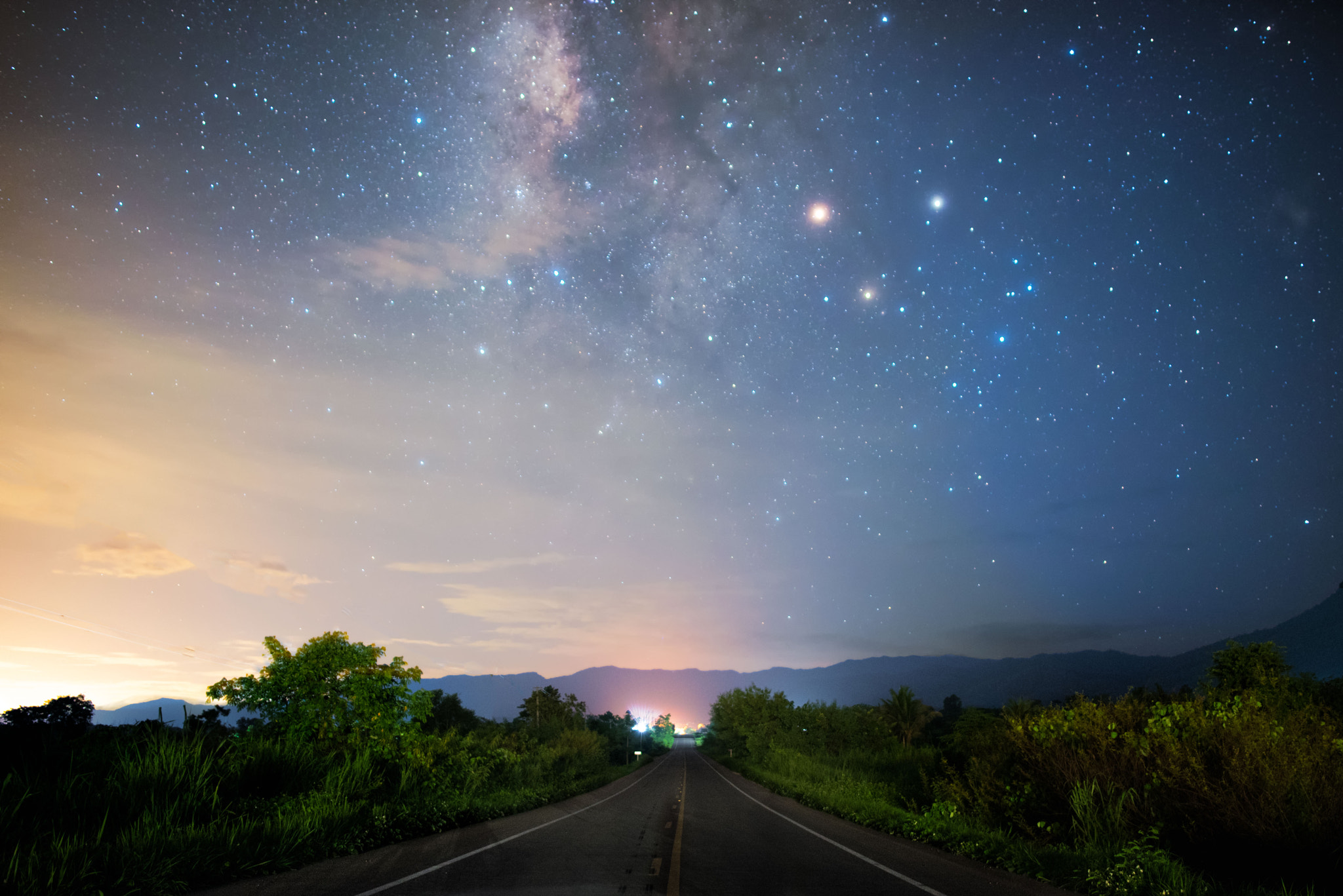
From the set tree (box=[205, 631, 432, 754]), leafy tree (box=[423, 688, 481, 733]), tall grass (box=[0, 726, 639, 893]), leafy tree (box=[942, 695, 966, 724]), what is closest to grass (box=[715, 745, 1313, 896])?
tall grass (box=[0, 726, 639, 893])

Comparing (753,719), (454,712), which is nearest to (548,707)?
(454,712)

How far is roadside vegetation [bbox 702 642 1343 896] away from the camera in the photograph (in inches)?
320

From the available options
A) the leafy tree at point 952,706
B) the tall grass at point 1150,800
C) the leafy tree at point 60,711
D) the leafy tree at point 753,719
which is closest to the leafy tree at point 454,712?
the leafy tree at point 753,719

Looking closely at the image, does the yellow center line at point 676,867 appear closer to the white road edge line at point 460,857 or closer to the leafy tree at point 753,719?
the white road edge line at point 460,857

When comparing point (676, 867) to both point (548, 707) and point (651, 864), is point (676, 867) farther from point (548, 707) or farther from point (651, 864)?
point (548, 707)

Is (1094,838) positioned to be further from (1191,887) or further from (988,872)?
(1191,887)

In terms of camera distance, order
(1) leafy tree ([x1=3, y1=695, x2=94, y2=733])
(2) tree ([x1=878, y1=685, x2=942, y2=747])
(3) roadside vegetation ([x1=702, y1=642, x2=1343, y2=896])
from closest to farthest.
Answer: (3) roadside vegetation ([x1=702, y1=642, x2=1343, y2=896]) < (1) leafy tree ([x1=3, y1=695, x2=94, y2=733]) < (2) tree ([x1=878, y1=685, x2=942, y2=747])

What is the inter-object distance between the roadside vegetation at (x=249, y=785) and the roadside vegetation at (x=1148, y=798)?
10.4m

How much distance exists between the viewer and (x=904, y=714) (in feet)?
238

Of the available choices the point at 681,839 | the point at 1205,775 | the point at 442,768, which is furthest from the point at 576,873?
the point at 442,768

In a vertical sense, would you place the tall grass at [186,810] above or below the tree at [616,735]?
above

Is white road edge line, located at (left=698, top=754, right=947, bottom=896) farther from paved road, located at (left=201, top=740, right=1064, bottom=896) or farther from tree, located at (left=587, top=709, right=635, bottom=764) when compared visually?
tree, located at (left=587, top=709, right=635, bottom=764)

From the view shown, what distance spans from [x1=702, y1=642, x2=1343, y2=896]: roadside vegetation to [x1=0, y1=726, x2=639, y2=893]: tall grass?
10.3m

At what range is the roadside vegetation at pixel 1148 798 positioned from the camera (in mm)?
8141
